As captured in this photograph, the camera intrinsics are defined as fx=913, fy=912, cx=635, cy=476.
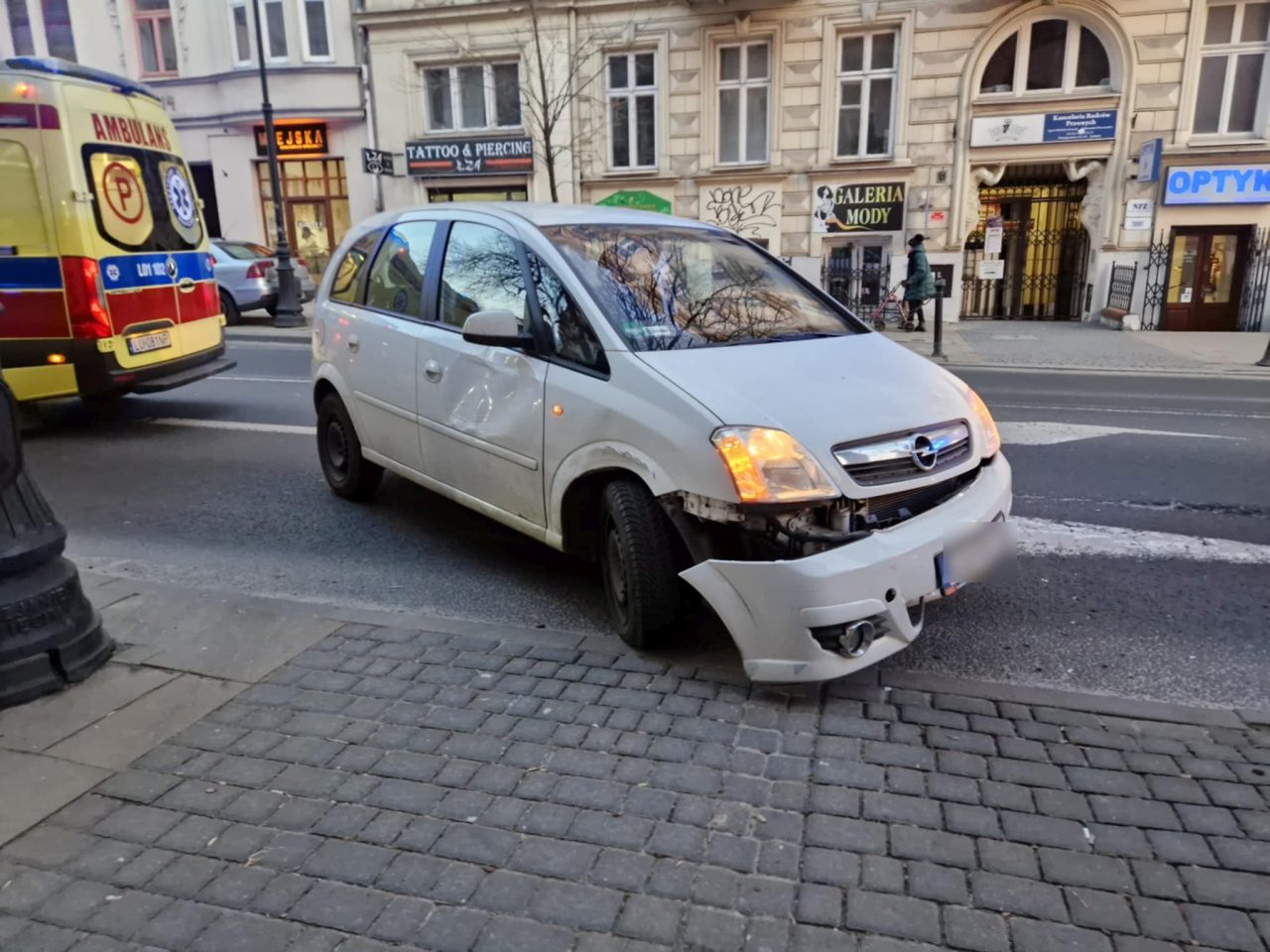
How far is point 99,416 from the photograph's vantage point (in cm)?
934

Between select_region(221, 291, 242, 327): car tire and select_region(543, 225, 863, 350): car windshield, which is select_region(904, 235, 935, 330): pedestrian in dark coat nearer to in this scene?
select_region(221, 291, 242, 327): car tire

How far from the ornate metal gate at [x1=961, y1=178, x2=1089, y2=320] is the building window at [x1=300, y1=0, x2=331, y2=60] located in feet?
52.6

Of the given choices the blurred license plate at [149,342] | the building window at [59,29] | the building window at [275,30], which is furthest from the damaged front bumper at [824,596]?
the building window at [59,29]

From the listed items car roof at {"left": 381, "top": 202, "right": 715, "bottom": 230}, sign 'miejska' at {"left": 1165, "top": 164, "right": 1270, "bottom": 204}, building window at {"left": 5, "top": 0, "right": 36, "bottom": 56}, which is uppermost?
building window at {"left": 5, "top": 0, "right": 36, "bottom": 56}

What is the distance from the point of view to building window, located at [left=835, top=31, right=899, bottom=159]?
19.3 metres

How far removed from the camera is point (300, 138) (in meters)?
23.1

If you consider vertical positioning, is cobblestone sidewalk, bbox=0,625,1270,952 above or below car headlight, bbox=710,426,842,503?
below

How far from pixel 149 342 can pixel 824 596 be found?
732cm

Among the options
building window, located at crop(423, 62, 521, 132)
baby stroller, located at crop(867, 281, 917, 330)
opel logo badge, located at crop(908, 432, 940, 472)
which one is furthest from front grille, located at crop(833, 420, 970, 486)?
building window, located at crop(423, 62, 521, 132)

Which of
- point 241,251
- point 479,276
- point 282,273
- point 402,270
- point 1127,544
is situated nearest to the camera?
point 479,276

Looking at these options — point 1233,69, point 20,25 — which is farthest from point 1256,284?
point 20,25

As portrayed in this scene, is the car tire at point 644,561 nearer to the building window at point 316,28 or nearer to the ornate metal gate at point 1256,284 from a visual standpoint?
the ornate metal gate at point 1256,284

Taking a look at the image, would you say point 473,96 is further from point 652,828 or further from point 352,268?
point 652,828

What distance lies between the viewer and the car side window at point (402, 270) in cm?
511
